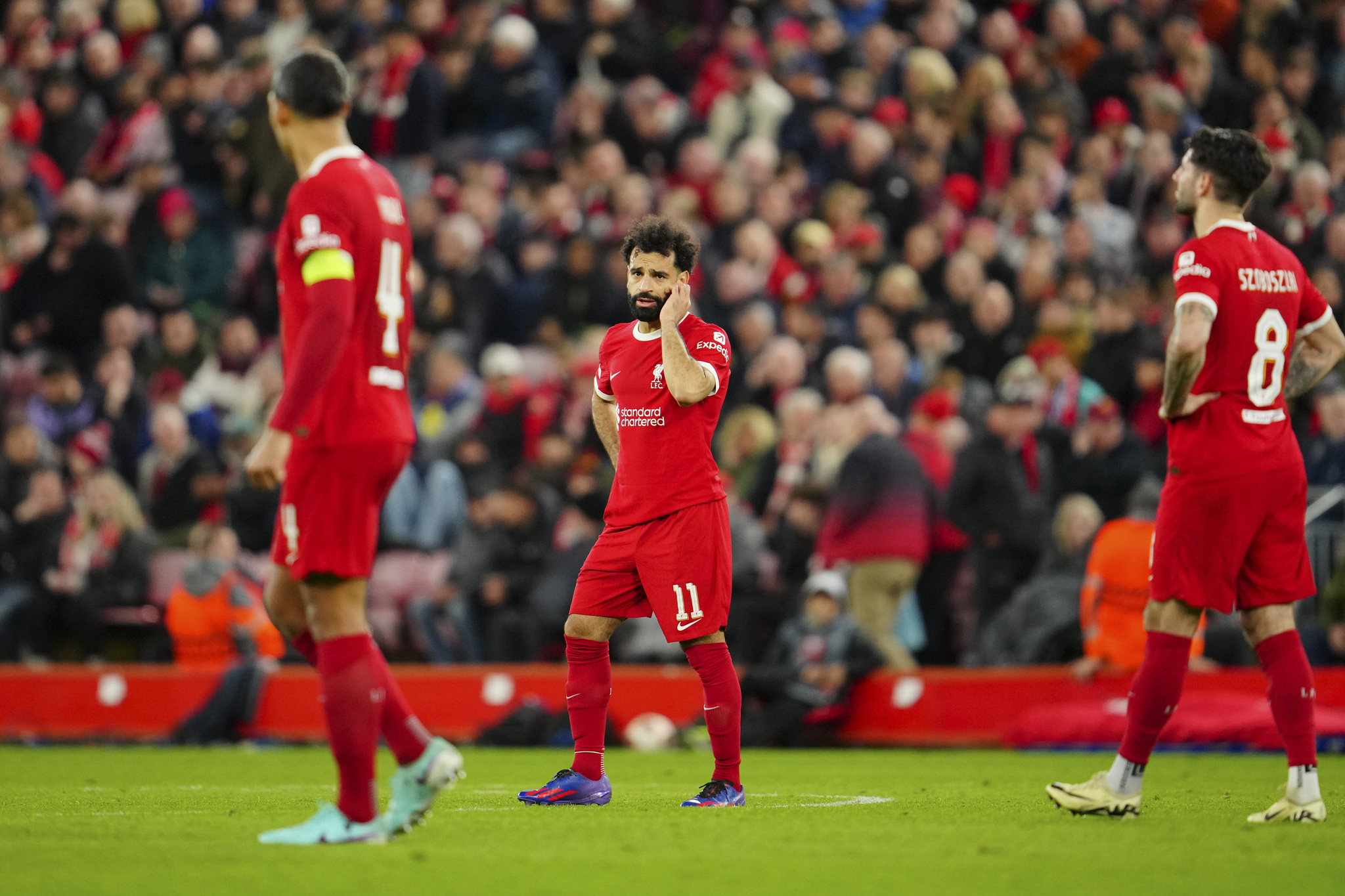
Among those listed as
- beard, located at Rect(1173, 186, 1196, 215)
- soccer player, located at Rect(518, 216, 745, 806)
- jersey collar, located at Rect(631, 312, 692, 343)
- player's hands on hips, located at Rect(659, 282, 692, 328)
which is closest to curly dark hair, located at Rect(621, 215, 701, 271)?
soccer player, located at Rect(518, 216, 745, 806)

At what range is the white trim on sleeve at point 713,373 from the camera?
7.50 meters

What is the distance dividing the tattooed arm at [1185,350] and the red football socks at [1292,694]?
100 centimetres

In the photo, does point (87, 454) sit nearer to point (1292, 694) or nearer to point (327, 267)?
point (327, 267)

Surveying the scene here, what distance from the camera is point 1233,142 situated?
7105 millimetres

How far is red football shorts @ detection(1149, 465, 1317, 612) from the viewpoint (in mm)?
6875

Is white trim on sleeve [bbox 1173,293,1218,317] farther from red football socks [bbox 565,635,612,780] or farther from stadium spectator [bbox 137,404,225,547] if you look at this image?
stadium spectator [bbox 137,404,225,547]

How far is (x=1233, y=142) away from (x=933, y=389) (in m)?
8.11

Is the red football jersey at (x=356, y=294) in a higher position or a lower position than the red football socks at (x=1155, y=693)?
higher

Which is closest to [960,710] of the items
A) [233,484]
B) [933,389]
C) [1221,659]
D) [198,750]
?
[1221,659]

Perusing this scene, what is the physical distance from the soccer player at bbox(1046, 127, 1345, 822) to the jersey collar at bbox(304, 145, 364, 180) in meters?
3.10

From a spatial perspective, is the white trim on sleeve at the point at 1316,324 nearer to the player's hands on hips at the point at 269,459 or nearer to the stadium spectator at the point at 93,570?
the player's hands on hips at the point at 269,459

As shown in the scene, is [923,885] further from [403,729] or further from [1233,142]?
[1233,142]

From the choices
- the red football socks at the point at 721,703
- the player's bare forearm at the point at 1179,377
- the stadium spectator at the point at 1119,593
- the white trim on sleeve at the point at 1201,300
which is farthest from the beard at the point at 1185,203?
the stadium spectator at the point at 1119,593

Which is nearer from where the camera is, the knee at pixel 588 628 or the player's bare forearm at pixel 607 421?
the knee at pixel 588 628
